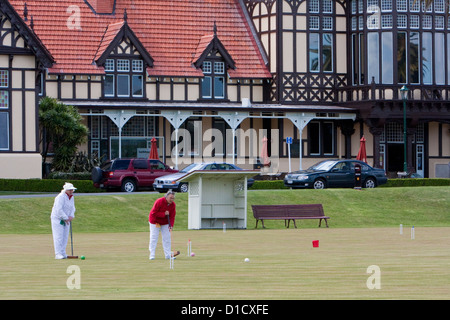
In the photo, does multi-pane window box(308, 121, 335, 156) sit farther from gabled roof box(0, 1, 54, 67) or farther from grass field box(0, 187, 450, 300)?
gabled roof box(0, 1, 54, 67)

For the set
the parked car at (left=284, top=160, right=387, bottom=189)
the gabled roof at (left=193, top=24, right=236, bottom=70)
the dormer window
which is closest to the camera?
the parked car at (left=284, top=160, right=387, bottom=189)

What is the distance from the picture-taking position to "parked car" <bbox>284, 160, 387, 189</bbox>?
4388cm

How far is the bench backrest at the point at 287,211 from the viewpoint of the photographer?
3506cm

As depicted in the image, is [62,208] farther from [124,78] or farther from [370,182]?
[124,78]

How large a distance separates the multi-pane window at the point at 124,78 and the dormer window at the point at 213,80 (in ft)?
11.4

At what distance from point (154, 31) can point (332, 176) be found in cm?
1512

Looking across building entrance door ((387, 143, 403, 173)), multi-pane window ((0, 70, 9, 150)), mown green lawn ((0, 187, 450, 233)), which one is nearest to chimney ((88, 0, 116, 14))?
multi-pane window ((0, 70, 9, 150))

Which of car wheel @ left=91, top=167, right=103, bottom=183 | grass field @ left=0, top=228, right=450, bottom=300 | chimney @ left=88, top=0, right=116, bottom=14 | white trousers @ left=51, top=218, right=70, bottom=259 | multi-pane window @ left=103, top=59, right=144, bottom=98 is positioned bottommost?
grass field @ left=0, top=228, right=450, bottom=300

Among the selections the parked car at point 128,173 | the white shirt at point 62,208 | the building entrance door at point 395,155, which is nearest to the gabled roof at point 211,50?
the building entrance door at point 395,155

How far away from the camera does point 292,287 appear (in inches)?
631

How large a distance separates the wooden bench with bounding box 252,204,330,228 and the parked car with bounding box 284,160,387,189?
321 inches

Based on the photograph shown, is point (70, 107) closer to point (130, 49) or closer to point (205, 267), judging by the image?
point (130, 49)

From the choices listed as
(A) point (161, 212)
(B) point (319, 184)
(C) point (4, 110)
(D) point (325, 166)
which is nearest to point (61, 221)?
(A) point (161, 212)
